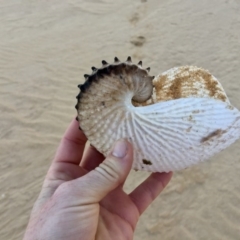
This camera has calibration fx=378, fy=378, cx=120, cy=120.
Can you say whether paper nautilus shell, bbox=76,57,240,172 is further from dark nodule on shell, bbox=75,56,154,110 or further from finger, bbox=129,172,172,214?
finger, bbox=129,172,172,214

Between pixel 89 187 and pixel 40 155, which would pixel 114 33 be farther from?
pixel 89 187

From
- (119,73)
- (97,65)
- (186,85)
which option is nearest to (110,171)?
(119,73)

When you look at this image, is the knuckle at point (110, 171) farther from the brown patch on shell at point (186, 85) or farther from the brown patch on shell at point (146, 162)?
the brown patch on shell at point (186, 85)

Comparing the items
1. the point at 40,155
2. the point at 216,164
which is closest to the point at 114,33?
the point at 40,155

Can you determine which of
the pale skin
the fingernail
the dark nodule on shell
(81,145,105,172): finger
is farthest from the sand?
the dark nodule on shell

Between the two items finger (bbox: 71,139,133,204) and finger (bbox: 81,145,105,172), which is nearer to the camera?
finger (bbox: 71,139,133,204)

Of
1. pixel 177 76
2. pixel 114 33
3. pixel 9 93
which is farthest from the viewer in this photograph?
pixel 114 33

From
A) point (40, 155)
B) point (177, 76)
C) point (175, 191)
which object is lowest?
point (175, 191)
